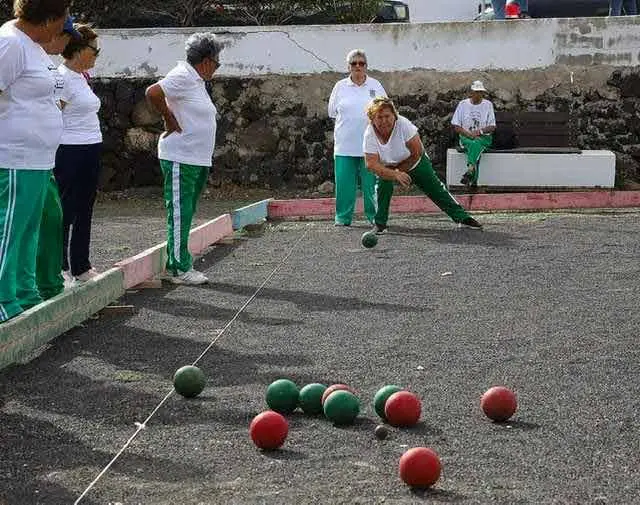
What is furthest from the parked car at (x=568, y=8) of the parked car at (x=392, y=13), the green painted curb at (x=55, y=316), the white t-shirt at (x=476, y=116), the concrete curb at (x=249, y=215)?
the green painted curb at (x=55, y=316)

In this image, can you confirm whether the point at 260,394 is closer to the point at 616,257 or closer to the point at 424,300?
the point at 424,300

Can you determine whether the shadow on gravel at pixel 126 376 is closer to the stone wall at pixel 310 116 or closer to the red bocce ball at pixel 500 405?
the red bocce ball at pixel 500 405

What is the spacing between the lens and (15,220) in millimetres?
5613

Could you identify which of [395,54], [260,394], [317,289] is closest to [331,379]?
[260,394]

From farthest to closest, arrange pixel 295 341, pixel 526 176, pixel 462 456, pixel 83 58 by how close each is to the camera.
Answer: pixel 526 176 → pixel 83 58 → pixel 295 341 → pixel 462 456

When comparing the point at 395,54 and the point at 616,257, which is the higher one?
the point at 395,54

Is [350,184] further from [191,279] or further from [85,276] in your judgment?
[85,276]

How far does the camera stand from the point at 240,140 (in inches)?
619

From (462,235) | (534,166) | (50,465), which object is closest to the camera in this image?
(50,465)

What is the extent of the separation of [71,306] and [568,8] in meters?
13.2

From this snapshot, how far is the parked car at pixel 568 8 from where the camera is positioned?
17.8m

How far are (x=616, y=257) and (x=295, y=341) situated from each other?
3.83 m

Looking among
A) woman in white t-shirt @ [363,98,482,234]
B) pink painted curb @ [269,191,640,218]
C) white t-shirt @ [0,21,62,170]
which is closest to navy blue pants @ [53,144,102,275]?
white t-shirt @ [0,21,62,170]

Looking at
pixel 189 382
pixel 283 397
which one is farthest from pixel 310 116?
pixel 283 397
